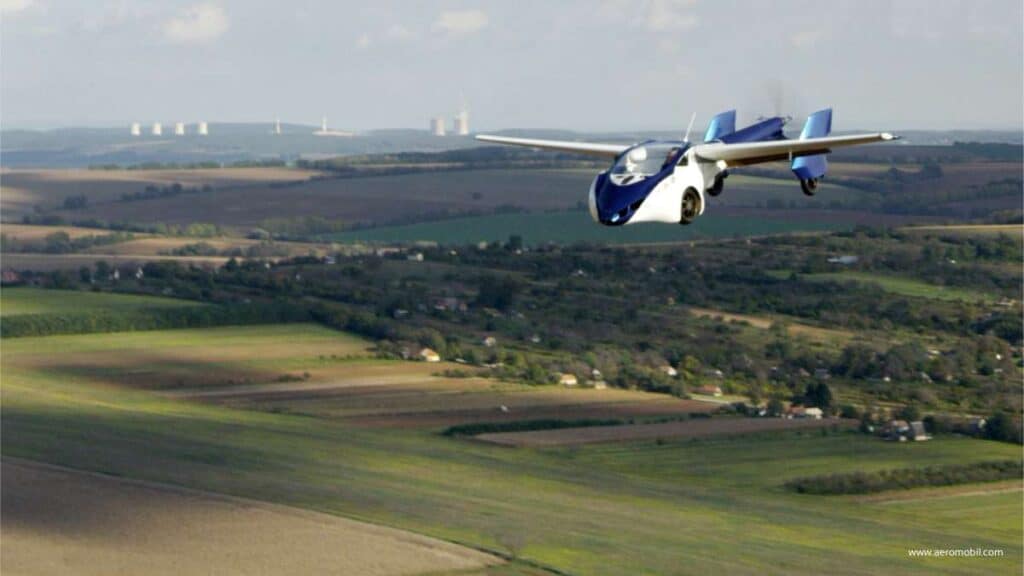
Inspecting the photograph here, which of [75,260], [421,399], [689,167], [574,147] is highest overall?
[574,147]

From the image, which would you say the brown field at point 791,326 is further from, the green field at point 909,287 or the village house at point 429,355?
the village house at point 429,355

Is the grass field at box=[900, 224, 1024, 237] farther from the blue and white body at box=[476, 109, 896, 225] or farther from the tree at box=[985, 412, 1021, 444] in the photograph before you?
the blue and white body at box=[476, 109, 896, 225]

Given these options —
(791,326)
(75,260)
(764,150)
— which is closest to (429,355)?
(791,326)

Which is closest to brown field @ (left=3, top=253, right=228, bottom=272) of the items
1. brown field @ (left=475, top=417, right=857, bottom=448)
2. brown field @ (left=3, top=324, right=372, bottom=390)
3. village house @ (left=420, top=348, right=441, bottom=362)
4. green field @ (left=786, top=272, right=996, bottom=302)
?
brown field @ (left=3, top=324, right=372, bottom=390)

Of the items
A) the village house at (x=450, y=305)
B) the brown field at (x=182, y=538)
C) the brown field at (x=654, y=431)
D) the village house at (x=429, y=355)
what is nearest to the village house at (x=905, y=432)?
the brown field at (x=654, y=431)

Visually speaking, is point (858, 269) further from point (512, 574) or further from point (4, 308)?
point (512, 574)

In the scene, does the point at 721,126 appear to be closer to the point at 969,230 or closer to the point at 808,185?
the point at 808,185
